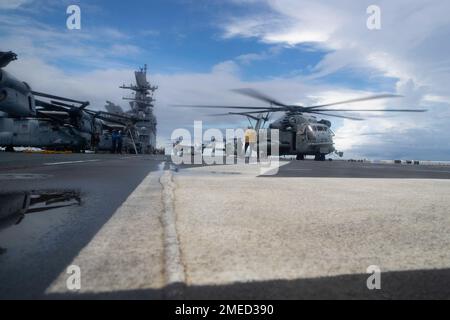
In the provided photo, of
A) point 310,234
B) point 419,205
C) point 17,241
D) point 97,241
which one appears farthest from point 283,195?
point 17,241

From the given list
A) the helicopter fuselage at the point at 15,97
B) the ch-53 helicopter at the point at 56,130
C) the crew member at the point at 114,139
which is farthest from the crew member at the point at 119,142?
the helicopter fuselage at the point at 15,97

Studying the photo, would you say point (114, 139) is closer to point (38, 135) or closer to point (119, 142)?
point (119, 142)

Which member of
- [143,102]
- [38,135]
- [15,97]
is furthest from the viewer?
[143,102]

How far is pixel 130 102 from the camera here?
6956 cm

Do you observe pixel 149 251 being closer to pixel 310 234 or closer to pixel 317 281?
pixel 317 281

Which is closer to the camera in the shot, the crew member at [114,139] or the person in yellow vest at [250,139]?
the person in yellow vest at [250,139]

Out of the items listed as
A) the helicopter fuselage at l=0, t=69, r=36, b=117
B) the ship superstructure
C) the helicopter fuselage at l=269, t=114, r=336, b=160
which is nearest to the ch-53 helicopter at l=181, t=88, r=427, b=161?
the helicopter fuselage at l=269, t=114, r=336, b=160

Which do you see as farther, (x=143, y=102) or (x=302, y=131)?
(x=143, y=102)

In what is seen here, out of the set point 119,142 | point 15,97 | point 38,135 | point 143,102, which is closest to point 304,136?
point 15,97

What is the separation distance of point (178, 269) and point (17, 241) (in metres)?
1.17

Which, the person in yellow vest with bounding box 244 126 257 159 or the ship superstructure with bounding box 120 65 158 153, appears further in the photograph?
the ship superstructure with bounding box 120 65 158 153

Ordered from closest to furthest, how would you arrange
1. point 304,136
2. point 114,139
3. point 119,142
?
point 304,136, point 114,139, point 119,142

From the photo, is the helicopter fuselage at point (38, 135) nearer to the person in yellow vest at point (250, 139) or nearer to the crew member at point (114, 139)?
the crew member at point (114, 139)

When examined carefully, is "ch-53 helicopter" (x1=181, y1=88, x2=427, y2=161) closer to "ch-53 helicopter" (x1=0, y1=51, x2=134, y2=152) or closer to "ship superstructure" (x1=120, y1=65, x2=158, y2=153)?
"ch-53 helicopter" (x1=0, y1=51, x2=134, y2=152)
